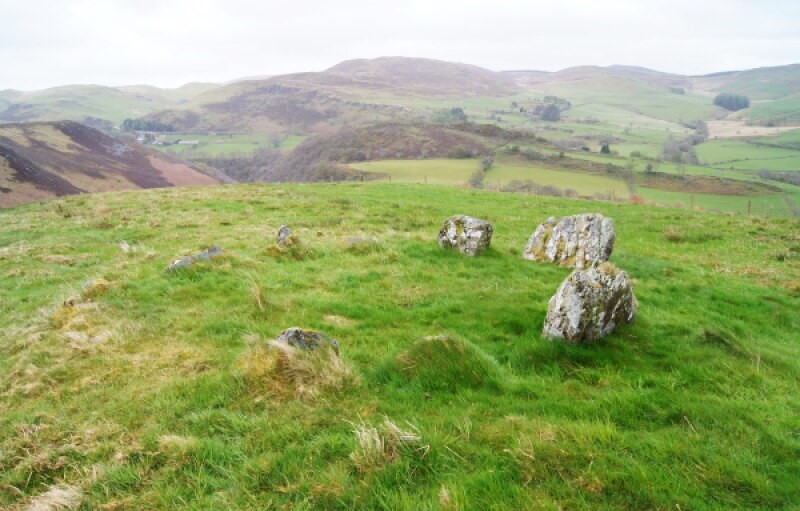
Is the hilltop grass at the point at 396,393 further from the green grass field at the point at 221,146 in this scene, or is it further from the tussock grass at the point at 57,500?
the green grass field at the point at 221,146

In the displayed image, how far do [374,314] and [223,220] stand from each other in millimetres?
14633

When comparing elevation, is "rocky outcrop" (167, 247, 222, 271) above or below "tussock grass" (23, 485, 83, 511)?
above

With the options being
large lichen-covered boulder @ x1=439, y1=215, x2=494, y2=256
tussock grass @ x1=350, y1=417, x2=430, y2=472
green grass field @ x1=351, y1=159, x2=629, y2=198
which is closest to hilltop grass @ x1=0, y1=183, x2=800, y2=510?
tussock grass @ x1=350, y1=417, x2=430, y2=472

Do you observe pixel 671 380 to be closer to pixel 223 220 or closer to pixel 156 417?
pixel 156 417

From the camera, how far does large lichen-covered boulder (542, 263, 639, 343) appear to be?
729 cm

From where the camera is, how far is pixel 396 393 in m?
6.06

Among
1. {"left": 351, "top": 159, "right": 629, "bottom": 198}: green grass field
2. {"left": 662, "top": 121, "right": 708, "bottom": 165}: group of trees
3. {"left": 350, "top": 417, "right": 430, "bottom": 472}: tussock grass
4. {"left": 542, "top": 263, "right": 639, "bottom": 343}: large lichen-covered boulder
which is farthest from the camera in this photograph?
{"left": 662, "top": 121, "right": 708, "bottom": 165}: group of trees

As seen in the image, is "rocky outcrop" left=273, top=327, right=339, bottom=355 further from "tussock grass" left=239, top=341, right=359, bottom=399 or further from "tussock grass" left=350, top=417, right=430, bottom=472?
"tussock grass" left=350, top=417, right=430, bottom=472

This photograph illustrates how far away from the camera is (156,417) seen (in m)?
5.80

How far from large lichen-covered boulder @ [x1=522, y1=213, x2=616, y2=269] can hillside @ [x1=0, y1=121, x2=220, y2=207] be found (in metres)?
45.1

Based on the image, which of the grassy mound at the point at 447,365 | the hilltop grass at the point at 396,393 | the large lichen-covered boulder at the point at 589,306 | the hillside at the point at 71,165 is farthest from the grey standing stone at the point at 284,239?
the hillside at the point at 71,165

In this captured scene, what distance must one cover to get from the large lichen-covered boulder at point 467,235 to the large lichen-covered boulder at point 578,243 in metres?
1.47

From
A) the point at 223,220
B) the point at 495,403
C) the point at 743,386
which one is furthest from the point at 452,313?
the point at 223,220

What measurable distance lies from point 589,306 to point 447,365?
263 centimetres
